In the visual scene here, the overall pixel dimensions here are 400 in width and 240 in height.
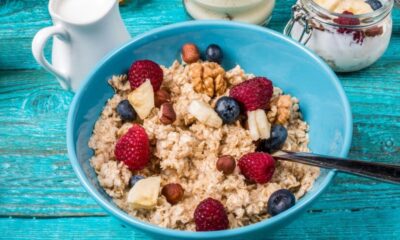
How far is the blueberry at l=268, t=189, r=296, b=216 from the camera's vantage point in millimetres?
928

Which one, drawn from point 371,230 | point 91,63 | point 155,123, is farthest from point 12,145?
point 371,230

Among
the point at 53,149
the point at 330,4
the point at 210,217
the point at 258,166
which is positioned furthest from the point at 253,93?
the point at 53,149

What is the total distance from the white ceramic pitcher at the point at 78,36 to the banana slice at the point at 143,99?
8.9 inches

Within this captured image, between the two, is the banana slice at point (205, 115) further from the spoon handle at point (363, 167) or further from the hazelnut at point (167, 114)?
the spoon handle at point (363, 167)

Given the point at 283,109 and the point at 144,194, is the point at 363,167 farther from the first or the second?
the point at 144,194

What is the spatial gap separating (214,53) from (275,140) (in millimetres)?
254

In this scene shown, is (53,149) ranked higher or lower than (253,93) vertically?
lower

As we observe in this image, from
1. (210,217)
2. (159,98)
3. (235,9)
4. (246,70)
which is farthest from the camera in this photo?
(235,9)

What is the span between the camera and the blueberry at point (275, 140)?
1040mm

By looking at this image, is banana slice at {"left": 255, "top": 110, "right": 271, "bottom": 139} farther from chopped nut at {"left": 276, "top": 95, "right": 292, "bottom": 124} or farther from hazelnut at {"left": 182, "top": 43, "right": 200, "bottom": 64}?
hazelnut at {"left": 182, "top": 43, "right": 200, "bottom": 64}

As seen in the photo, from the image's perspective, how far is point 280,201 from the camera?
36.8 inches

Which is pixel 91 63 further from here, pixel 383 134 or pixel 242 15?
pixel 383 134

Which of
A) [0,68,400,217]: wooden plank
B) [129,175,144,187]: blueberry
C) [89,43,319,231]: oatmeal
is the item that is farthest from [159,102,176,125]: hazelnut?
[0,68,400,217]: wooden plank

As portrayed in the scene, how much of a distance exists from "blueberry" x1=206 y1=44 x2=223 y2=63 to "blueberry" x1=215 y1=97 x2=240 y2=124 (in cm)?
15
